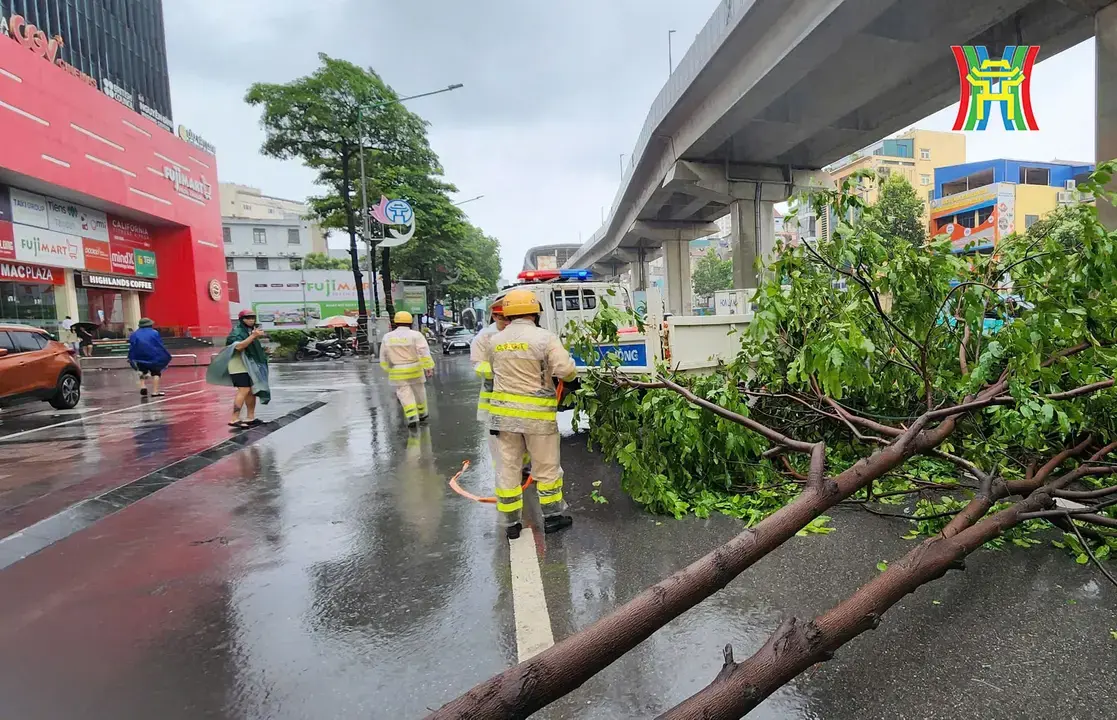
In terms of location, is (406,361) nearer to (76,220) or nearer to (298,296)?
(76,220)

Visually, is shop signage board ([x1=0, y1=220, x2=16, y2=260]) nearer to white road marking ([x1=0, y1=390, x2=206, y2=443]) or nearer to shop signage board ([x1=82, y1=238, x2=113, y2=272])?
shop signage board ([x1=82, y1=238, x2=113, y2=272])

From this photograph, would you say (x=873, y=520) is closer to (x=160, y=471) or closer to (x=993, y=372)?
(x=993, y=372)

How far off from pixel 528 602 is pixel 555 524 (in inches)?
42.5

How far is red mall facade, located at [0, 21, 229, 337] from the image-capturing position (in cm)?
1857

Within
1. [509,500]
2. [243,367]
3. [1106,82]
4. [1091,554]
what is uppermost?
[1106,82]

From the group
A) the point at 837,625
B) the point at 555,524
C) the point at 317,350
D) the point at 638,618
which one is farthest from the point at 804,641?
the point at 317,350

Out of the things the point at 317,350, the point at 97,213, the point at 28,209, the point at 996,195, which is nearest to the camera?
the point at 28,209

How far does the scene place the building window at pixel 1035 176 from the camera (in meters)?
39.7

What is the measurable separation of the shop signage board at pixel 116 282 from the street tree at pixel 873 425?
2488cm

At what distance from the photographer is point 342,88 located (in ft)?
78.3

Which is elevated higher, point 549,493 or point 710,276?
point 710,276

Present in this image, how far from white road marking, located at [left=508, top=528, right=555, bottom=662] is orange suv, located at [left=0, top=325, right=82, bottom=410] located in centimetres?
914

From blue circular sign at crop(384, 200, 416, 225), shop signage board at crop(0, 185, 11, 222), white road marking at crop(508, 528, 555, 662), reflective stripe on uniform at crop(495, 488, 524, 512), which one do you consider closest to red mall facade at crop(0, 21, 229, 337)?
shop signage board at crop(0, 185, 11, 222)

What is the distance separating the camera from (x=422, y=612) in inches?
119
